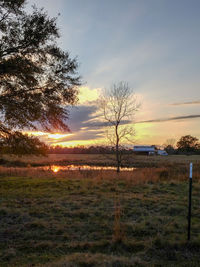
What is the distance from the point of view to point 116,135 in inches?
760

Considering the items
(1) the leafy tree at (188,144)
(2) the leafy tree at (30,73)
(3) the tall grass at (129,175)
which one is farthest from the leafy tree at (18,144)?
(1) the leafy tree at (188,144)

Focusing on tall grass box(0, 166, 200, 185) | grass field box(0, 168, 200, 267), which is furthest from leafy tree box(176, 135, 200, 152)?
grass field box(0, 168, 200, 267)

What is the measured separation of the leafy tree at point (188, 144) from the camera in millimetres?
94062

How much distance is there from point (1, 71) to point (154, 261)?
339 inches

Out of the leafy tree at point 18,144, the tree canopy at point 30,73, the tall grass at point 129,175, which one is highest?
the tree canopy at point 30,73

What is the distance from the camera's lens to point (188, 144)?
9662 centimetres

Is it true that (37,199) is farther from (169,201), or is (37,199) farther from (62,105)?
(169,201)

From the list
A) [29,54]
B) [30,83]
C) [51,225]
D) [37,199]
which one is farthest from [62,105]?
[51,225]

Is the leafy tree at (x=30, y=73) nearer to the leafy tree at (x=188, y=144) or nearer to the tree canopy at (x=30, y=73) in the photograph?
the tree canopy at (x=30, y=73)

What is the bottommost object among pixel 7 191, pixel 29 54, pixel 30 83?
pixel 7 191

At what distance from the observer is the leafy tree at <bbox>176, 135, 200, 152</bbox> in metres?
94.1

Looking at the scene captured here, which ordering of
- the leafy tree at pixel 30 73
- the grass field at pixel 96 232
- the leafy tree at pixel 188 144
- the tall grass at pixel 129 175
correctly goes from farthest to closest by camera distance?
the leafy tree at pixel 188 144 → the tall grass at pixel 129 175 → the leafy tree at pixel 30 73 → the grass field at pixel 96 232

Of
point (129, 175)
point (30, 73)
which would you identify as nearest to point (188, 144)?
point (129, 175)

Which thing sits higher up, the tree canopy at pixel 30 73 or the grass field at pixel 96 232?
the tree canopy at pixel 30 73
